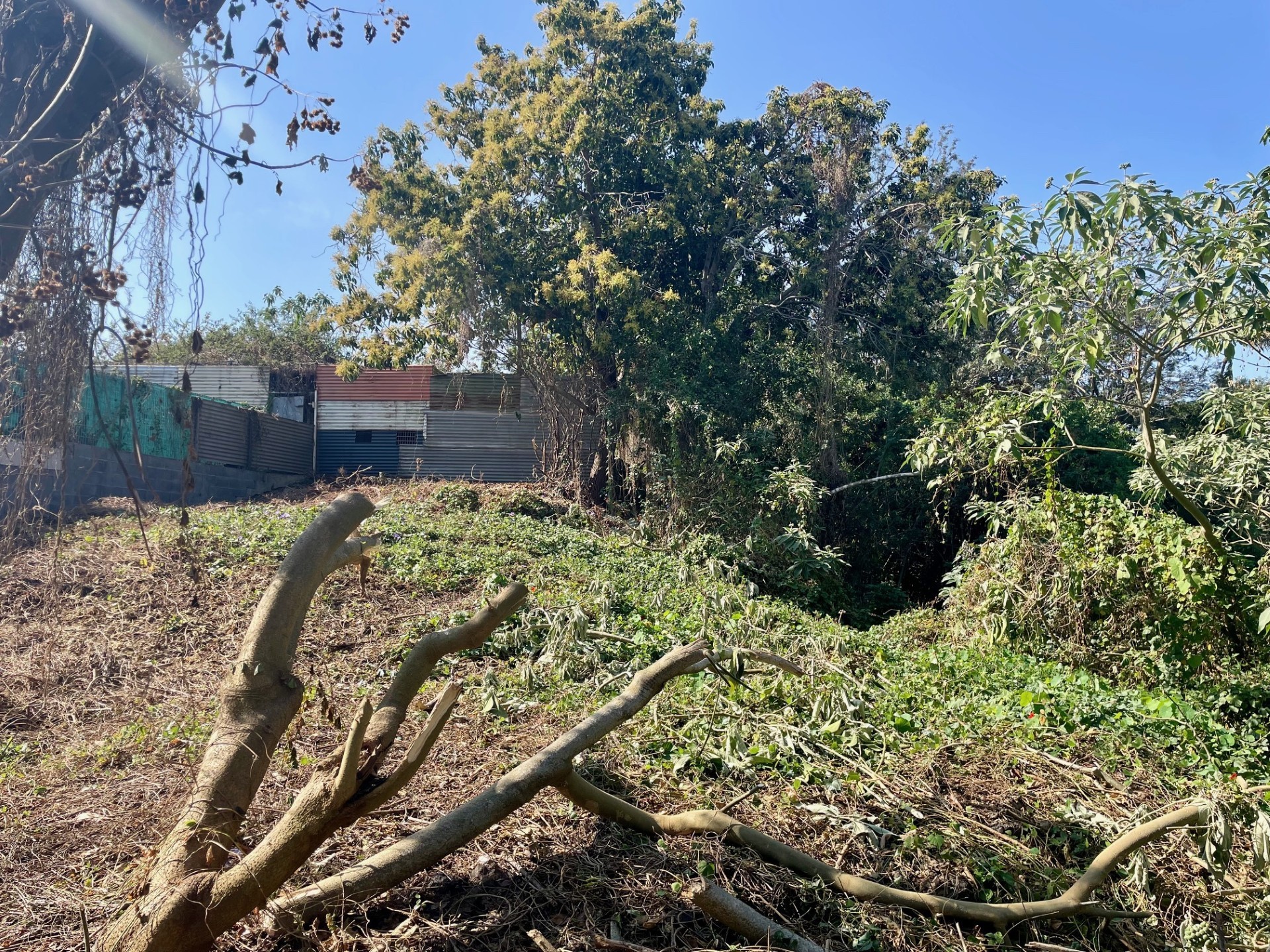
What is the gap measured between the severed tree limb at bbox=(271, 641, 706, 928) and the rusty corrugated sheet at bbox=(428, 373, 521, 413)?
11.9m

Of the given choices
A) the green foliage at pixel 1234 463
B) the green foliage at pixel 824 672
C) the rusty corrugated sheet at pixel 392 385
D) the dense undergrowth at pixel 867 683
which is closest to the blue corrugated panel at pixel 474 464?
the rusty corrugated sheet at pixel 392 385

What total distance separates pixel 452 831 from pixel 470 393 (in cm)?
1299

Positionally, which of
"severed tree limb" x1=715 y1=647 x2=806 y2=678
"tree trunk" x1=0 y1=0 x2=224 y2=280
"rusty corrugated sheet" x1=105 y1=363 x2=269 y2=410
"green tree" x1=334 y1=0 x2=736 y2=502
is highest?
"green tree" x1=334 y1=0 x2=736 y2=502

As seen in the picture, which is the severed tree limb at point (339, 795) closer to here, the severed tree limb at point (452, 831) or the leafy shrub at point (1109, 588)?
the severed tree limb at point (452, 831)

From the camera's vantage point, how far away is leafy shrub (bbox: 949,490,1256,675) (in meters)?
6.04

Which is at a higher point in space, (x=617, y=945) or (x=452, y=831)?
(x=452, y=831)

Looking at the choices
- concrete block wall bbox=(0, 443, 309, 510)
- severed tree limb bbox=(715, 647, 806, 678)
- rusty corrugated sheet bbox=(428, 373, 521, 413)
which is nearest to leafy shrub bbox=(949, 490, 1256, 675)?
severed tree limb bbox=(715, 647, 806, 678)

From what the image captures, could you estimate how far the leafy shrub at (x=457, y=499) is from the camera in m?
10.9

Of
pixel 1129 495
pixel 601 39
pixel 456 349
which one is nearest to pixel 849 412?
pixel 1129 495

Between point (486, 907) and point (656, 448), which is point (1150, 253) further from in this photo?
point (656, 448)

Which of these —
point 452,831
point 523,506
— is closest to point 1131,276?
point 452,831

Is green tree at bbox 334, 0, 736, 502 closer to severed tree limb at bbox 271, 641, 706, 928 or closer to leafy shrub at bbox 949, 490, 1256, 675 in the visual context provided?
leafy shrub at bbox 949, 490, 1256, 675

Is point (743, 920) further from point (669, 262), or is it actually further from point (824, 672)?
point (669, 262)

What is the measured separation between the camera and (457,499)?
1116cm
